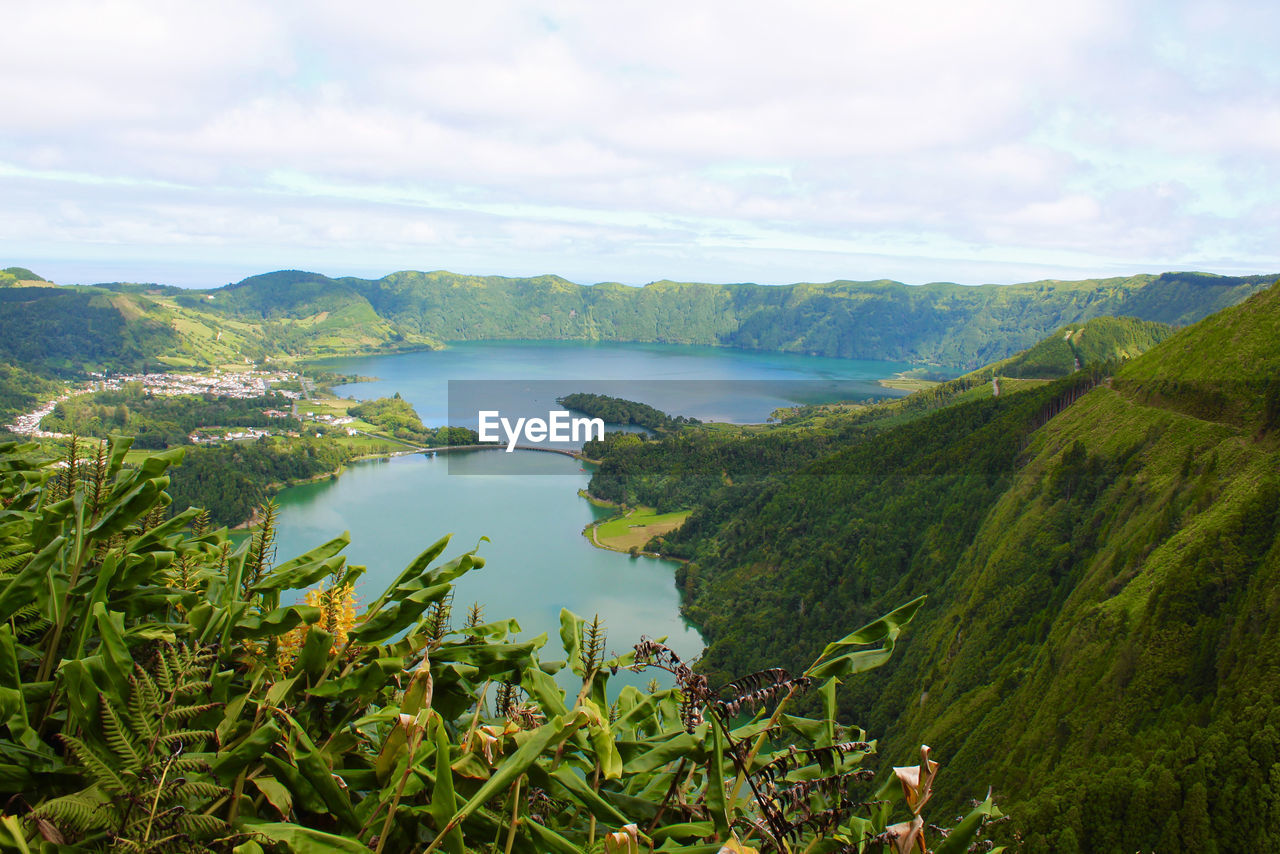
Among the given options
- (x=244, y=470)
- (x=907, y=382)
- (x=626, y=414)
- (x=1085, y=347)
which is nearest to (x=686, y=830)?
(x=244, y=470)

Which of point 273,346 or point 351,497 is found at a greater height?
point 273,346

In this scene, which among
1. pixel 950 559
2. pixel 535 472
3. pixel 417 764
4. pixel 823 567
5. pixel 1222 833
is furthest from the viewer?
pixel 535 472

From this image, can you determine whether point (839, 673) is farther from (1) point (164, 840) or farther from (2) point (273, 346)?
(2) point (273, 346)

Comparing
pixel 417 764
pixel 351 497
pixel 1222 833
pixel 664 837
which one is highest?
pixel 417 764

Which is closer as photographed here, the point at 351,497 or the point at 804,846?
the point at 804,846

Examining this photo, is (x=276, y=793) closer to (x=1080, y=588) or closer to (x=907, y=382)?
(x=1080, y=588)

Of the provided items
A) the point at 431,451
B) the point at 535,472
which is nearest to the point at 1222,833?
the point at 535,472

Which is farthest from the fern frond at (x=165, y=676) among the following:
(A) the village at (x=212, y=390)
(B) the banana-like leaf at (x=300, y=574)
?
(A) the village at (x=212, y=390)

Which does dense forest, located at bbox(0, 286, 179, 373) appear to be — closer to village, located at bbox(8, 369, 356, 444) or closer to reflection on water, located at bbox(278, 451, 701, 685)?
village, located at bbox(8, 369, 356, 444)
